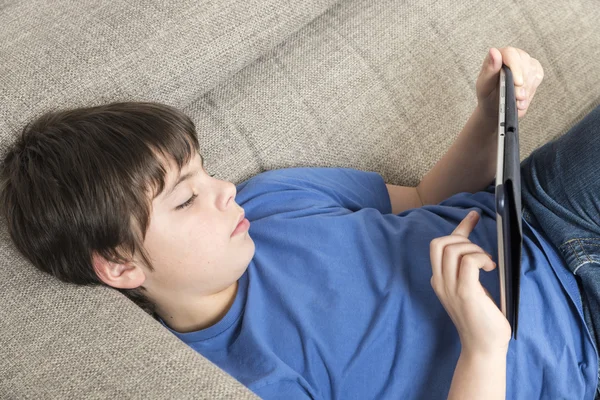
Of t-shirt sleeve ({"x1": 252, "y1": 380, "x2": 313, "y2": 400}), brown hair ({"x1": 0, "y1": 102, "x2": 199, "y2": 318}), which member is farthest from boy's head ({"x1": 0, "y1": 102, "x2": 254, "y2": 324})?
t-shirt sleeve ({"x1": 252, "y1": 380, "x2": 313, "y2": 400})

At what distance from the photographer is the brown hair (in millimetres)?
839

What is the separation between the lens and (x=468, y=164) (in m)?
1.11

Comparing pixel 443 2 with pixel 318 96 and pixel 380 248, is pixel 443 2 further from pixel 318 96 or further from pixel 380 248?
pixel 380 248

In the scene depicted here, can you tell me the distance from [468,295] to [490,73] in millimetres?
392

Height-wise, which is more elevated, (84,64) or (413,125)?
(84,64)

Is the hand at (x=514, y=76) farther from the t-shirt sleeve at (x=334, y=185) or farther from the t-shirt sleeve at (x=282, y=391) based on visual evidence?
the t-shirt sleeve at (x=282, y=391)

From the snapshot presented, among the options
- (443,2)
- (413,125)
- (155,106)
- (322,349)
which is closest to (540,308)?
(322,349)

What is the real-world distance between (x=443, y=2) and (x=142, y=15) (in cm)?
71

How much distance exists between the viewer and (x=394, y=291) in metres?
0.96

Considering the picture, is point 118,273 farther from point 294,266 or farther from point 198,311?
point 294,266

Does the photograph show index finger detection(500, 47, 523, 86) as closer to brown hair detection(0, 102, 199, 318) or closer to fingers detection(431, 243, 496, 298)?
fingers detection(431, 243, 496, 298)

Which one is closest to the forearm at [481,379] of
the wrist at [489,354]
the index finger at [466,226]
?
the wrist at [489,354]

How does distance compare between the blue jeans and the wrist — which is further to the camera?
the blue jeans

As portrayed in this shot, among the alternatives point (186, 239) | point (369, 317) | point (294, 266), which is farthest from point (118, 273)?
point (369, 317)
